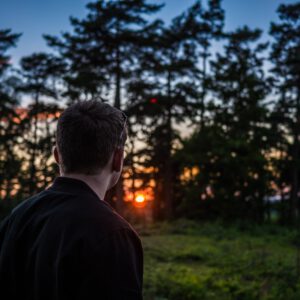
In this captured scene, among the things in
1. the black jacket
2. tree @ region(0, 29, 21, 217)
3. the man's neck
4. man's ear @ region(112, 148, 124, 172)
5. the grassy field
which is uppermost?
tree @ region(0, 29, 21, 217)

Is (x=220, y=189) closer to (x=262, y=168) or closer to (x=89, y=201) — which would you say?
(x=262, y=168)

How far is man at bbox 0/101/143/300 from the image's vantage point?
1.50 m

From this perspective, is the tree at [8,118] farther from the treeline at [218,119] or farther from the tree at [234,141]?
the tree at [234,141]

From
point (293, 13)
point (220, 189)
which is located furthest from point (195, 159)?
point (293, 13)

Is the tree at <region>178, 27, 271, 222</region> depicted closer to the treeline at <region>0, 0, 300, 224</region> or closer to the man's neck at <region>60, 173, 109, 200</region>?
the treeline at <region>0, 0, 300, 224</region>

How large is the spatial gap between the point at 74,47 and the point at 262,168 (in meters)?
18.5

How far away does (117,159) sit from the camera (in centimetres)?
184

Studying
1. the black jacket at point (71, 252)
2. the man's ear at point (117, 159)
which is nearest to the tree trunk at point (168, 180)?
the man's ear at point (117, 159)

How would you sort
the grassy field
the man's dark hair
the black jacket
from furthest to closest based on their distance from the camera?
the grassy field
the man's dark hair
the black jacket

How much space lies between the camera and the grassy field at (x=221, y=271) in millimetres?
8953

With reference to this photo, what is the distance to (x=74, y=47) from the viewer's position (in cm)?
2006

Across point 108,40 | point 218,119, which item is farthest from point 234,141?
point 108,40

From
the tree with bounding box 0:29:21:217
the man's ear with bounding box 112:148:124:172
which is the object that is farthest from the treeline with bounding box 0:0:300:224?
the man's ear with bounding box 112:148:124:172

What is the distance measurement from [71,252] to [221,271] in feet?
37.2
